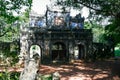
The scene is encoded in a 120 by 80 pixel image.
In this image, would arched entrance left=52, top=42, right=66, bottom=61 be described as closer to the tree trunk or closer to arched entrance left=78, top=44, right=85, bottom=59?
arched entrance left=78, top=44, right=85, bottom=59

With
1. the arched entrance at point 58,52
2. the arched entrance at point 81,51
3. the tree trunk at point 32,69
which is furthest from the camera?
the arched entrance at point 81,51

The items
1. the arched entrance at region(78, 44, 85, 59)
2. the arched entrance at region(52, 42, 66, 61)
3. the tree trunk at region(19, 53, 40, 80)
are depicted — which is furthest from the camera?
the arched entrance at region(78, 44, 85, 59)

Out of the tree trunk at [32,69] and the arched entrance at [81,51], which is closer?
the tree trunk at [32,69]

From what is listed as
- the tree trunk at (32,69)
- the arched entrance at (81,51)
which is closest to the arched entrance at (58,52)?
the arched entrance at (81,51)

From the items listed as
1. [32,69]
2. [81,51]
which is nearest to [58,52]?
[81,51]

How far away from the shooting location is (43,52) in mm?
28406

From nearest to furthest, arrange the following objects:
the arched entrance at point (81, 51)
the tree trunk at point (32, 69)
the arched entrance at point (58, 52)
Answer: the tree trunk at point (32, 69) < the arched entrance at point (58, 52) < the arched entrance at point (81, 51)

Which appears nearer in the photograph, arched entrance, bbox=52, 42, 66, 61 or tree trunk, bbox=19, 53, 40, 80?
tree trunk, bbox=19, 53, 40, 80

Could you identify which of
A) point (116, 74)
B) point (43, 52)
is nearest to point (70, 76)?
point (116, 74)

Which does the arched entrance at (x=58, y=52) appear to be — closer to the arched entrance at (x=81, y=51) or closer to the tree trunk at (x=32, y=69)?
the arched entrance at (x=81, y=51)

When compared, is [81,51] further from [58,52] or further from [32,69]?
[32,69]

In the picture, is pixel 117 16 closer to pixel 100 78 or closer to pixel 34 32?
pixel 100 78

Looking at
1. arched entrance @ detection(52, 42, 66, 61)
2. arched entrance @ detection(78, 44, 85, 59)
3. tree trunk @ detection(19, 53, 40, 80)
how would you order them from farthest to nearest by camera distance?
arched entrance @ detection(78, 44, 85, 59) → arched entrance @ detection(52, 42, 66, 61) → tree trunk @ detection(19, 53, 40, 80)

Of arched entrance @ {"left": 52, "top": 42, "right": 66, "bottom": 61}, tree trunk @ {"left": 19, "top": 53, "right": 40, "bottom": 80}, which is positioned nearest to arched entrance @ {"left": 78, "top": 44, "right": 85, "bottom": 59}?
arched entrance @ {"left": 52, "top": 42, "right": 66, "bottom": 61}
